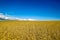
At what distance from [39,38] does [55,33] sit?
1.41 metres

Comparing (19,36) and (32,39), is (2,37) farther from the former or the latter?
(32,39)

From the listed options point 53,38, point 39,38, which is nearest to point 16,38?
point 39,38

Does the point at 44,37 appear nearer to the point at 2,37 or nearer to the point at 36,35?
the point at 36,35

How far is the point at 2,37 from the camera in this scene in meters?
8.00

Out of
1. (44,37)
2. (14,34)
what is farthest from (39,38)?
(14,34)

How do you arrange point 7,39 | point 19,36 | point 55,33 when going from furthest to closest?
point 55,33, point 19,36, point 7,39

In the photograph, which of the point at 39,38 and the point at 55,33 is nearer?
the point at 39,38

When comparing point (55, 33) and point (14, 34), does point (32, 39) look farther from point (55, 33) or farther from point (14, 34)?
point (55, 33)

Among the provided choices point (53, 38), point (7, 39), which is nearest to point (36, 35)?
point (53, 38)

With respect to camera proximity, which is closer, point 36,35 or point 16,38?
point 16,38

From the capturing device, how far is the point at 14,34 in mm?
8398

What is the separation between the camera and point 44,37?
7.96 metres

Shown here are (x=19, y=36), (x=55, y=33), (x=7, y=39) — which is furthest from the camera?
(x=55, y=33)

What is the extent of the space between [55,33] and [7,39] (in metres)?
2.75
